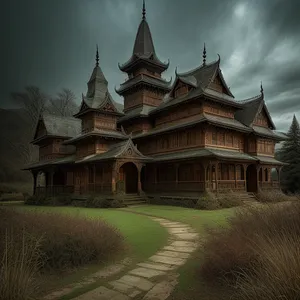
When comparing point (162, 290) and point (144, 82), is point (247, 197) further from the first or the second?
point (162, 290)

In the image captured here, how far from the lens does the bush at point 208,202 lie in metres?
21.1

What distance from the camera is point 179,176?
28906 millimetres

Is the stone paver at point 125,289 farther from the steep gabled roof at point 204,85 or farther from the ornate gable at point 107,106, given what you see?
the ornate gable at point 107,106

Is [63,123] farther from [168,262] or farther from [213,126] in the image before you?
[168,262]

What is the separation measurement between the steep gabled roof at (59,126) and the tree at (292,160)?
1151 inches

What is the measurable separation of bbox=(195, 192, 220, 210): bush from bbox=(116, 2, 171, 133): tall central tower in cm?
1434

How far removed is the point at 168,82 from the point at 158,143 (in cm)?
1178

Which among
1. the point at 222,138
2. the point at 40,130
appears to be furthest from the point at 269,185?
the point at 40,130

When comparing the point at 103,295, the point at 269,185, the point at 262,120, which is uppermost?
the point at 262,120

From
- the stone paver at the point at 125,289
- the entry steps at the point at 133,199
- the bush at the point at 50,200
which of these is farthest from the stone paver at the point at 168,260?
the bush at the point at 50,200

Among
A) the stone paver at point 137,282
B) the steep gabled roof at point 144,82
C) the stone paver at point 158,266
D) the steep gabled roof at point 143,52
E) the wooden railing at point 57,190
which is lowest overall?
the stone paver at point 158,266

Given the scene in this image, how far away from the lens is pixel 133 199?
2647 centimetres

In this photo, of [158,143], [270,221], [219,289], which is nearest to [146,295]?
[219,289]

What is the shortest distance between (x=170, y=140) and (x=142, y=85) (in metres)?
10.3
